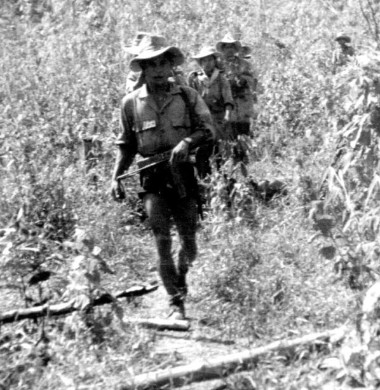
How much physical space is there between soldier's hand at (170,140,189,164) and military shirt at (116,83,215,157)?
0.20 meters

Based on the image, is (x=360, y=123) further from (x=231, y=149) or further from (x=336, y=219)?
(x=231, y=149)

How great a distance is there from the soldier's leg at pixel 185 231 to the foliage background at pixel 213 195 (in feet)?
0.91

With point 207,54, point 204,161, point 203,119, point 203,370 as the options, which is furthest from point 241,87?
point 203,370

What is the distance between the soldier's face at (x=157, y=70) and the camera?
24.3 feet

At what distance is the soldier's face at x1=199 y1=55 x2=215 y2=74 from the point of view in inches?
441

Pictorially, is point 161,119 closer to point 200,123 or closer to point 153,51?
point 200,123

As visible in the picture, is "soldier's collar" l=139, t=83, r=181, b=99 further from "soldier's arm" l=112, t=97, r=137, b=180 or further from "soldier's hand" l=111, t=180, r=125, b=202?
"soldier's hand" l=111, t=180, r=125, b=202

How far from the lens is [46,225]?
9.10 meters

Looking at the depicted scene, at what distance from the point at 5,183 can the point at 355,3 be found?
7.28 meters

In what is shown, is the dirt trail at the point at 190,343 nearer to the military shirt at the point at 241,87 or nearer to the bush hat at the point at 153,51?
the bush hat at the point at 153,51

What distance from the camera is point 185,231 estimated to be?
763 centimetres

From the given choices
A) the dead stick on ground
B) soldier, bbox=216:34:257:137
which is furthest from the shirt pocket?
soldier, bbox=216:34:257:137

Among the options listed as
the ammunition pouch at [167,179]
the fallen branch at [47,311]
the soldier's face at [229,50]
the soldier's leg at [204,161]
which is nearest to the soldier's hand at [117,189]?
the ammunition pouch at [167,179]

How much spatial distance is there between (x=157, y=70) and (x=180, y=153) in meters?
0.61
